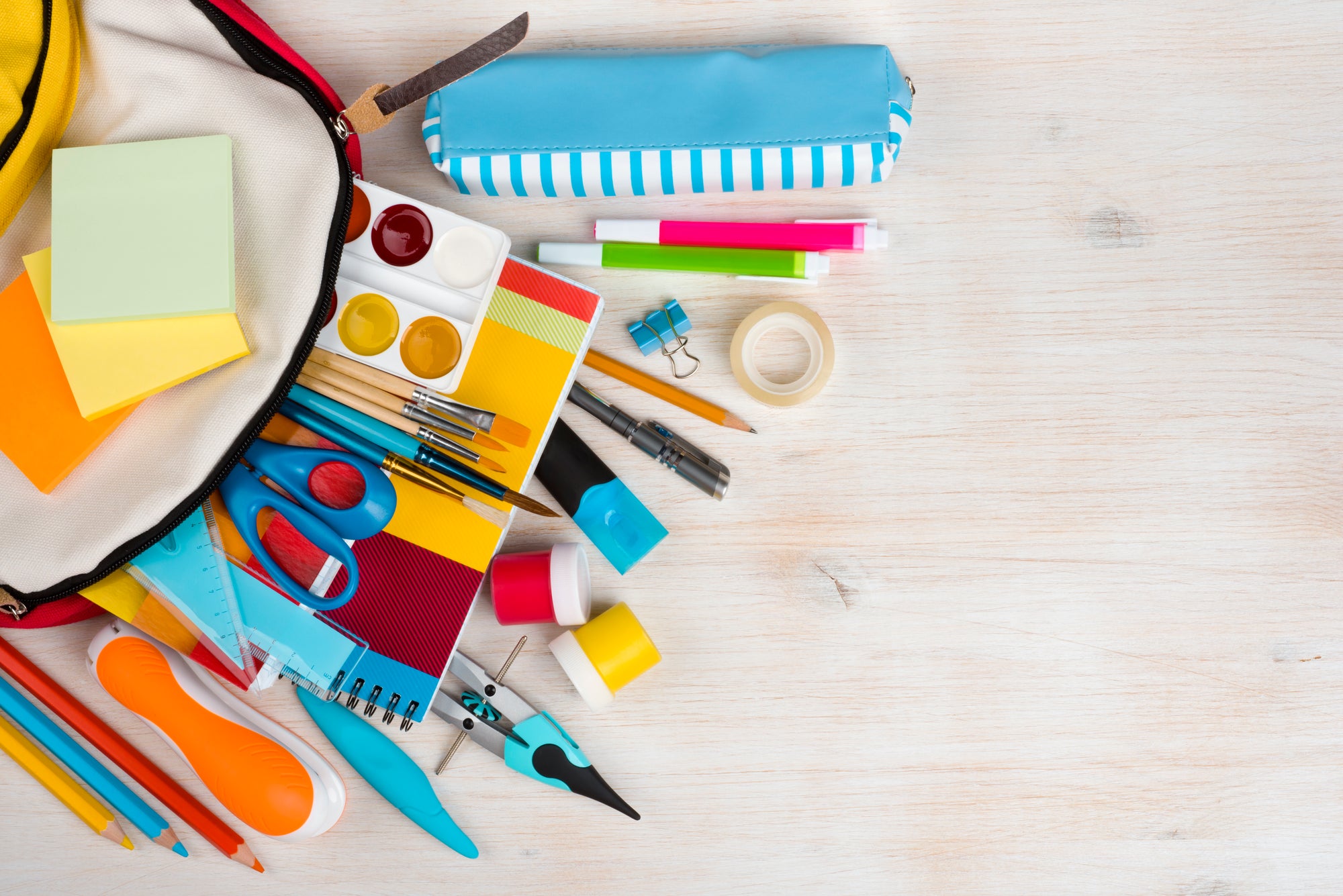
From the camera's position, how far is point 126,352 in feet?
1.92

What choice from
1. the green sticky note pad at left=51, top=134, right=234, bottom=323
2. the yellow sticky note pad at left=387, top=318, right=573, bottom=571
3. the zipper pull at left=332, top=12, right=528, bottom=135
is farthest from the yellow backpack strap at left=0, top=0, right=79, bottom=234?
the yellow sticky note pad at left=387, top=318, right=573, bottom=571

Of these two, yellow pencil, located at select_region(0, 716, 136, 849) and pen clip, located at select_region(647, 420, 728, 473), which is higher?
pen clip, located at select_region(647, 420, 728, 473)

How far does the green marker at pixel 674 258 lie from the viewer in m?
0.73

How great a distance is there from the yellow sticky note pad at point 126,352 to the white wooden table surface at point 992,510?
0.78 ft

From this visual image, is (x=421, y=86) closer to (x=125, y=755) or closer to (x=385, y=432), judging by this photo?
(x=385, y=432)

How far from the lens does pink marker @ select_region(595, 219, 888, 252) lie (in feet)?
2.40

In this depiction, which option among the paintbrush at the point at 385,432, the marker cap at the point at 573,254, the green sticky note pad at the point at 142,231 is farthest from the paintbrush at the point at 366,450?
the marker cap at the point at 573,254

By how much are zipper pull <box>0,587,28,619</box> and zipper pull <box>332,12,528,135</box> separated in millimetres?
439

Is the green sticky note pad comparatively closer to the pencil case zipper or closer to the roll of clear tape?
the pencil case zipper

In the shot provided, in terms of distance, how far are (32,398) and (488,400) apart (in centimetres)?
32

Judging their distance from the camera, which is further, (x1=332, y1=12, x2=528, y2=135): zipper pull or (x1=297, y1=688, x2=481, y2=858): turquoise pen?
(x1=297, y1=688, x2=481, y2=858): turquoise pen

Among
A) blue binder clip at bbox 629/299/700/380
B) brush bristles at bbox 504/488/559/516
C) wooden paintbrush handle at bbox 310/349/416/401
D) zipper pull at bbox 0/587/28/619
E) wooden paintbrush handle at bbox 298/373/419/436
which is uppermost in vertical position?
blue binder clip at bbox 629/299/700/380

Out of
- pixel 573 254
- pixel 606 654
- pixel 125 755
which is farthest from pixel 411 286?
pixel 125 755

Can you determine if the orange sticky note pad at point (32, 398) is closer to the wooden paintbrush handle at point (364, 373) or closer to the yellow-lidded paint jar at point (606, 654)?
the wooden paintbrush handle at point (364, 373)
